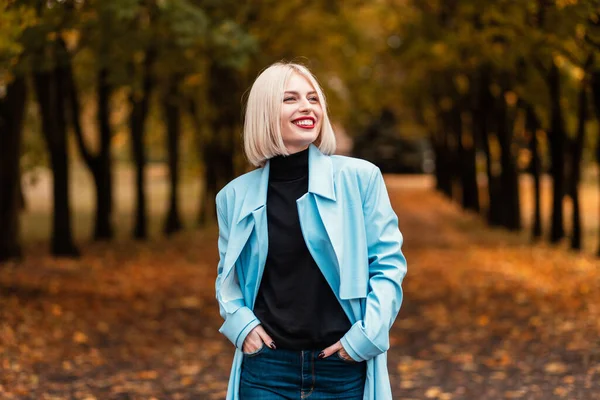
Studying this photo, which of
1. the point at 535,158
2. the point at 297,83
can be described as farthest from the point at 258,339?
the point at 535,158

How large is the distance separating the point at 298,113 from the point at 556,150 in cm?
1731

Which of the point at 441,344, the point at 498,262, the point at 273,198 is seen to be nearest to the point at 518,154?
the point at 498,262

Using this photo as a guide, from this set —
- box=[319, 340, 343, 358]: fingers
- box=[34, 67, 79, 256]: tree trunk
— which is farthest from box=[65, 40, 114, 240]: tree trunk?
box=[319, 340, 343, 358]: fingers

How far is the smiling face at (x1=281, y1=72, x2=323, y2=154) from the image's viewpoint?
3281mm

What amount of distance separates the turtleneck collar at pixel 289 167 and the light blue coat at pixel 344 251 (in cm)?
3

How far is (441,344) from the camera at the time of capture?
1041 centimetres

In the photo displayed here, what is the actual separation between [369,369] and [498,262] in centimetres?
1486

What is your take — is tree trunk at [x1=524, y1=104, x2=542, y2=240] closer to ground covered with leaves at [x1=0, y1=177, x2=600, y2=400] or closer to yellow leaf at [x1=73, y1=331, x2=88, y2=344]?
ground covered with leaves at [x1=0, y1=177, x2=600, y2=400]

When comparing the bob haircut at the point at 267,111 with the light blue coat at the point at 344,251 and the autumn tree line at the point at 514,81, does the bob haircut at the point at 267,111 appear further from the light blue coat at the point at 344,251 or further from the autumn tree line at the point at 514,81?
the autumn tree line at the point at 514,81

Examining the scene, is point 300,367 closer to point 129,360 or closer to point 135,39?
point 129,360

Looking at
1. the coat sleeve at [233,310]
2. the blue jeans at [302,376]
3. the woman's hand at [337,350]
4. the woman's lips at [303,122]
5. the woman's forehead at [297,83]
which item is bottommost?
the blue jeans at [302,376]

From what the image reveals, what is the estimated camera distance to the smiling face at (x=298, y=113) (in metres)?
3.28

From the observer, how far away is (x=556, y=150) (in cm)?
1975

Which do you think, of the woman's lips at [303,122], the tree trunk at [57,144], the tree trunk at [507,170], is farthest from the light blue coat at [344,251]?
the tree trunk at [507,170]
